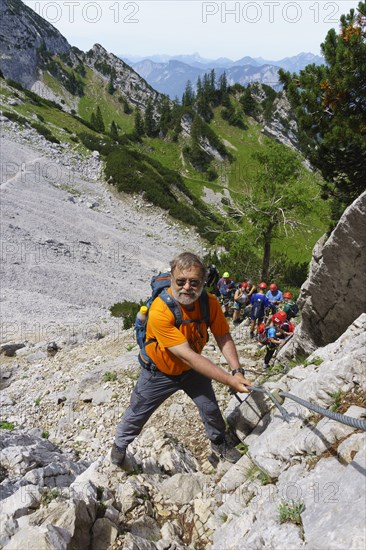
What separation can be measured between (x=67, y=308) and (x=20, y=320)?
108 inches

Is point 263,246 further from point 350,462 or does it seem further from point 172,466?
point 350,462

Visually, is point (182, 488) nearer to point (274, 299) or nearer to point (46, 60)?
point (274, 299)

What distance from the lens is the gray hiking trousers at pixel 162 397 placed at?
505 centimetres

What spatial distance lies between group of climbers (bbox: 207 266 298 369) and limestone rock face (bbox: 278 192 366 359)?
555 millimetres

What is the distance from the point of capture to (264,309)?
12234 millimetres

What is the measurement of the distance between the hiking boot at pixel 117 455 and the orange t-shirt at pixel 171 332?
1.55m

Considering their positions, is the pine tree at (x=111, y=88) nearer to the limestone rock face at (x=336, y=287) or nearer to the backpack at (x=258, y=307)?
the backpack at (x=258, y=307)

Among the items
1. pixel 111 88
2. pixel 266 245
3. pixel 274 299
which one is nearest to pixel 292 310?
pixel 274 299

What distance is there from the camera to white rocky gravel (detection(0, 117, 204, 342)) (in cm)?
1941

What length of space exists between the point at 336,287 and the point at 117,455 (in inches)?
215

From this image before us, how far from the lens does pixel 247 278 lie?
22.2 metres

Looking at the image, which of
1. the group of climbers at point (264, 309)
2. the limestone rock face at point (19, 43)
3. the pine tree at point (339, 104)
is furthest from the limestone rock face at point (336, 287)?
the limestone rock face at point (19, 43)

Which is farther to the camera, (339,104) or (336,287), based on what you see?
(339,104)

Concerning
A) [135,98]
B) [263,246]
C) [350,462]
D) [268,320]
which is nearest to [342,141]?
[268,320]
